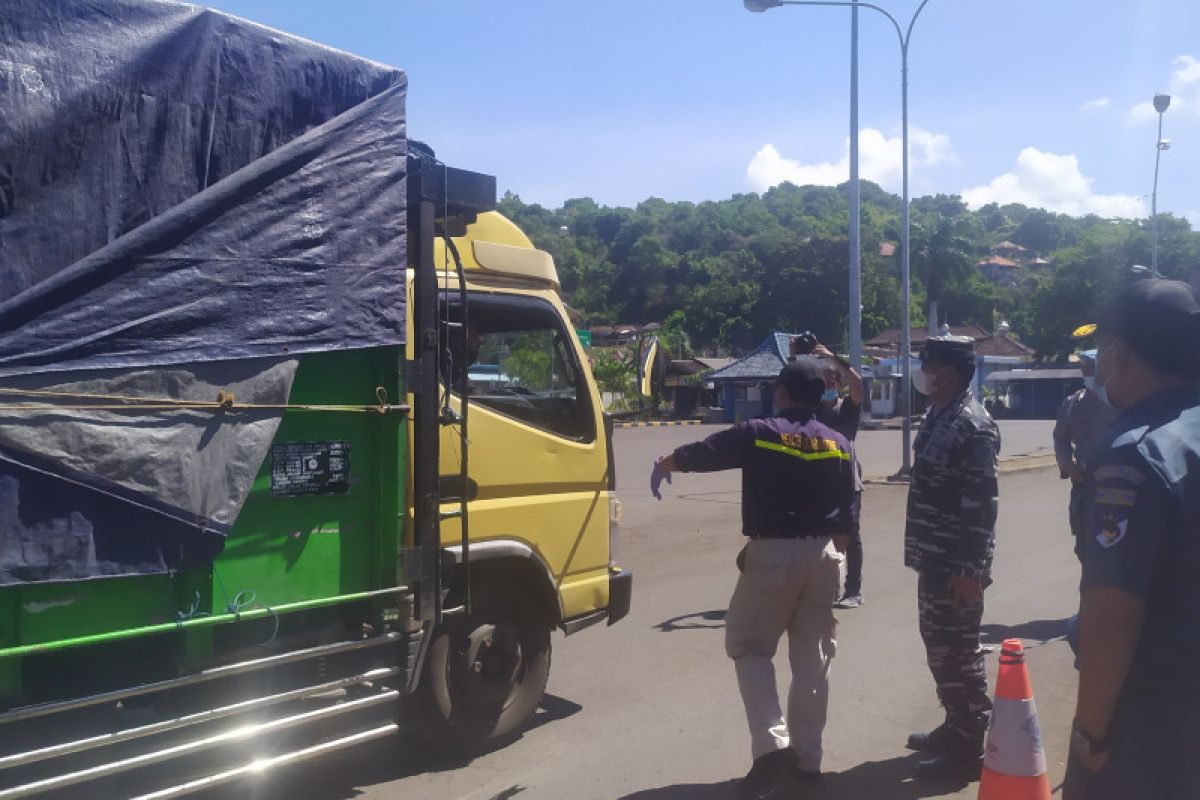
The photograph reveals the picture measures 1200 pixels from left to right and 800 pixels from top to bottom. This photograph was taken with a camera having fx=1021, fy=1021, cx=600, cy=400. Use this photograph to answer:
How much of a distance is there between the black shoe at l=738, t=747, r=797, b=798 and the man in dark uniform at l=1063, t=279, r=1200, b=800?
216 centimetres

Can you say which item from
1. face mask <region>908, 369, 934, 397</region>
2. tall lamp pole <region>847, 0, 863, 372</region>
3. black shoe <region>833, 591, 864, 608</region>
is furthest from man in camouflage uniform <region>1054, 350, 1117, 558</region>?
tall lamp pole <region>847, 0, 863, 372</region>

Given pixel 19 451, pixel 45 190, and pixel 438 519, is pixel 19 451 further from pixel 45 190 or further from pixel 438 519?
pixel 438 519

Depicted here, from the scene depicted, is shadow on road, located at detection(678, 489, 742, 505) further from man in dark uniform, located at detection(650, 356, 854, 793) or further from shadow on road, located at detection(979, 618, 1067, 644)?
man in dark uniform, located at detection(650, 356, 854, 793)

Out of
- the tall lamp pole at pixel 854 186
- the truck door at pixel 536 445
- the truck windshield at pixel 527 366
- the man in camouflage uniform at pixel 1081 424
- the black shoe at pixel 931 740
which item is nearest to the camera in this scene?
the black shoe at pixel 931 740

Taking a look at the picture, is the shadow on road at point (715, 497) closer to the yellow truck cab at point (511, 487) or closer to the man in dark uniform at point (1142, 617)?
the yellow truck cab at point (511, 487)

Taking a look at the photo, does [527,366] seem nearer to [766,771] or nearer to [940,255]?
[766,771]

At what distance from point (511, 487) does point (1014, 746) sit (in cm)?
255

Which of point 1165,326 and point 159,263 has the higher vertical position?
point 159,263

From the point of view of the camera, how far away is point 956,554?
4.61 metres

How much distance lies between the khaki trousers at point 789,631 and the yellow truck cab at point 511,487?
3.60ft

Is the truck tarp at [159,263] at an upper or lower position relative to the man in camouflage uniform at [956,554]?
upper

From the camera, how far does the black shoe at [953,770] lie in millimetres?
4676

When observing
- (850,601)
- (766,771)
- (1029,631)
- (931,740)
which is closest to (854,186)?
(850,601)

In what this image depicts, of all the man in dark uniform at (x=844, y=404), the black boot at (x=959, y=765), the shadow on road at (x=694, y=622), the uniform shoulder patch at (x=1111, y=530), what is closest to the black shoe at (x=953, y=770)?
the black boot at (x=959, y=765)
